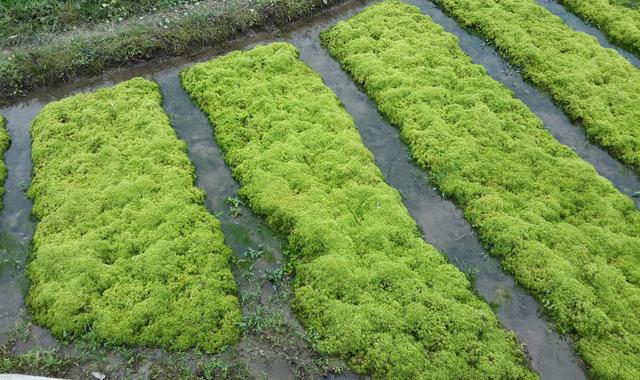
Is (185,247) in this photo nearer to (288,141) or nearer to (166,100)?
(288,141)

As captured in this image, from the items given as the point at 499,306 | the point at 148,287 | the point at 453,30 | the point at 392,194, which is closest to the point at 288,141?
the point at 392,194

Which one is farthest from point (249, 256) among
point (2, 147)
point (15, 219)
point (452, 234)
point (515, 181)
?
point (2, 147)

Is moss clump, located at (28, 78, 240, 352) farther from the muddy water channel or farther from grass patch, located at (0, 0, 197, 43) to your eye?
grass patch, located at (0, 0, 197, 43)

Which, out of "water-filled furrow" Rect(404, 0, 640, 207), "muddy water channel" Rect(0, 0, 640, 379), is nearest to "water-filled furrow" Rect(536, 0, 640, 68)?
"water-filled furrow" Rect(404, 0, 640, 207)

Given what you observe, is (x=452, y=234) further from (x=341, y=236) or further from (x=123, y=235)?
(x=123, y=235)

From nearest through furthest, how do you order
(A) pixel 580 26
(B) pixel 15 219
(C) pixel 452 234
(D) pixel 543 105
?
(C) pixel 452 234, (B) pixel 15 219, (D) pixel 543 105, (A) pixel 580 26

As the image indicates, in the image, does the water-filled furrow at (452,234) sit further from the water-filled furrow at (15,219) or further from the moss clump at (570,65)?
the water-filled furrow at (15,219)
